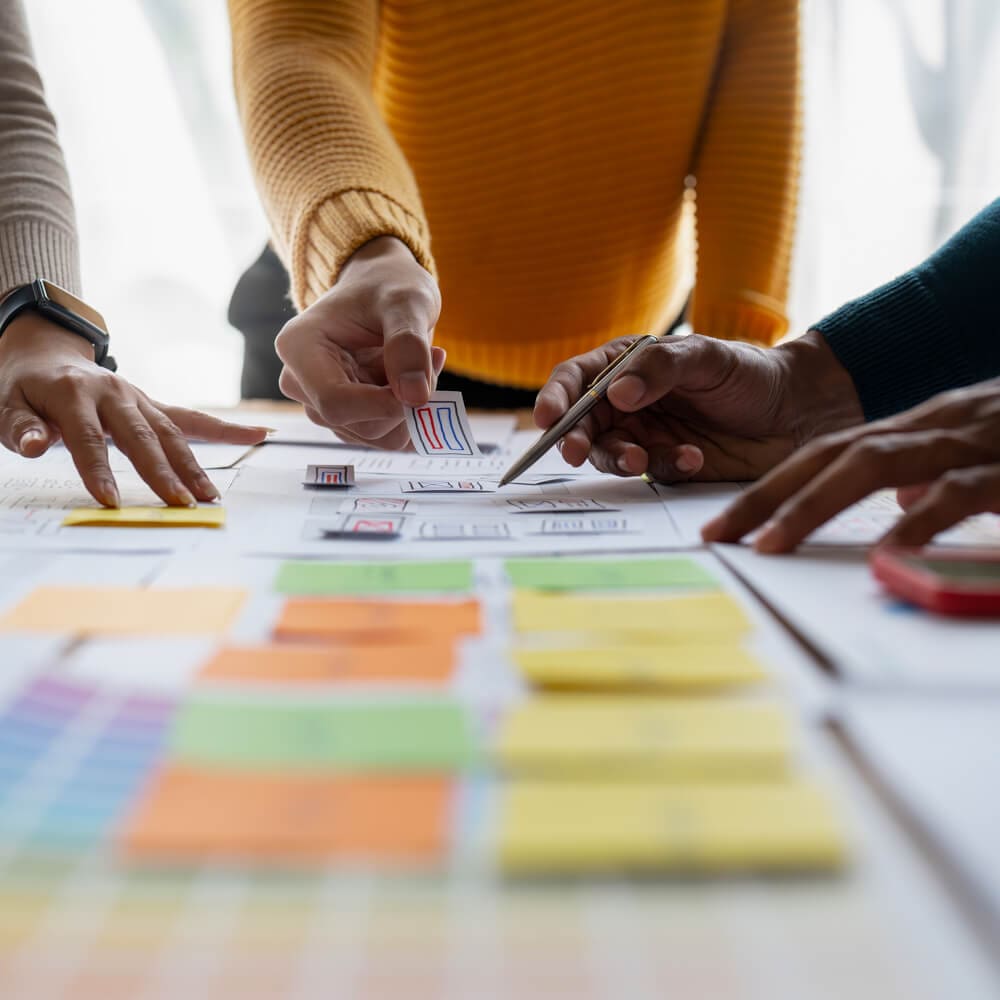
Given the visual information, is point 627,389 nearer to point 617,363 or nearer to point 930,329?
point 617,363

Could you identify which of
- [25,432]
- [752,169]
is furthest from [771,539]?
[752,169]

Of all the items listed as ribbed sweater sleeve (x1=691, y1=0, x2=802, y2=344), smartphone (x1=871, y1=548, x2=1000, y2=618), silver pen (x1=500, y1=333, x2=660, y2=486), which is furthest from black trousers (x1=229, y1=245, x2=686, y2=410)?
smartphone (x1=871, y1=548, x2=1000, y2=618)

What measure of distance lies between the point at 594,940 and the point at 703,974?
0.08 feet

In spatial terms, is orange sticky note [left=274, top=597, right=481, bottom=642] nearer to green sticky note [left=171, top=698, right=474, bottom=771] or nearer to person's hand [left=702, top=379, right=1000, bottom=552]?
green sticky note [left=171, top=698, right=474, bottom=771]

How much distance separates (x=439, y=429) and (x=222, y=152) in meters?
1.48

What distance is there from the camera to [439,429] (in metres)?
0.74

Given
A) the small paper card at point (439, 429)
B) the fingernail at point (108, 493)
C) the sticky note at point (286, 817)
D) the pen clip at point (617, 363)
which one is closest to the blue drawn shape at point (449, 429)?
the small paper card at point (439, 429)

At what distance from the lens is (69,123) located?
1.87m

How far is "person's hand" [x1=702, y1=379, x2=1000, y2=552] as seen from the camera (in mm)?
472

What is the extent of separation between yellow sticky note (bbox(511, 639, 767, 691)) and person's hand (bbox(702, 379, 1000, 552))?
0.18 metres

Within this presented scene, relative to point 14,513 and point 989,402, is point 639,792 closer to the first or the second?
point 989,402

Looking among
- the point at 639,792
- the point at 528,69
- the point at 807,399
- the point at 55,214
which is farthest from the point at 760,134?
the point at 639,792

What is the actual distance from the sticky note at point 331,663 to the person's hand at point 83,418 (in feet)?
1.02

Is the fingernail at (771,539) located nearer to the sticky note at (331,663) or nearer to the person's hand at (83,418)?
the sticky note at (331,663)
